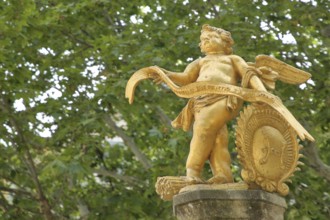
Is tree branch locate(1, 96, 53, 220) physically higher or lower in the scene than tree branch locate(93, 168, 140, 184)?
higher

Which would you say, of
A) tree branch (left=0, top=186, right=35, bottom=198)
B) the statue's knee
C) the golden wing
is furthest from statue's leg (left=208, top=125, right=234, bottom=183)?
tree branch (left=0, top=186, right=35, bottom=198)

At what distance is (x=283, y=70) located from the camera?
8.55m

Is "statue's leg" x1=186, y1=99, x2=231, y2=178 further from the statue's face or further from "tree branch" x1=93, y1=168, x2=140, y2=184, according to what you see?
"tree branch" x1=93, y1=168, x2=140, y2=184

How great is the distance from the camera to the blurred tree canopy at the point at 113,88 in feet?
46.3

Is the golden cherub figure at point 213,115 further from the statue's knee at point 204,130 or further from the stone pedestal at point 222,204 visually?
the stone pedestal at point 222,204

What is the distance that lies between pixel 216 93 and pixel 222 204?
1.00 meters

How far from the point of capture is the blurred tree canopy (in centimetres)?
1412

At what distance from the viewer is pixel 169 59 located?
47.5 ft

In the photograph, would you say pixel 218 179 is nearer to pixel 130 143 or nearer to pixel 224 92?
pixel 224 92

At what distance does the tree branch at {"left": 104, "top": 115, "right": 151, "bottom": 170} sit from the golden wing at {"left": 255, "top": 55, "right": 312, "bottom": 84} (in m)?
6.95

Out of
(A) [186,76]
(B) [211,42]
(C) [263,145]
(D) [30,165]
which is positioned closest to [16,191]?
(D) [30,165]

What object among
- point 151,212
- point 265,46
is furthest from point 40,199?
point 265,46

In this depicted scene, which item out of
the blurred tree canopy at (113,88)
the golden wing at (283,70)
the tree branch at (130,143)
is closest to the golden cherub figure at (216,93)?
the golden wing at (283,70)

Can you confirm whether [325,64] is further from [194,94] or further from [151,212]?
[194,94]
